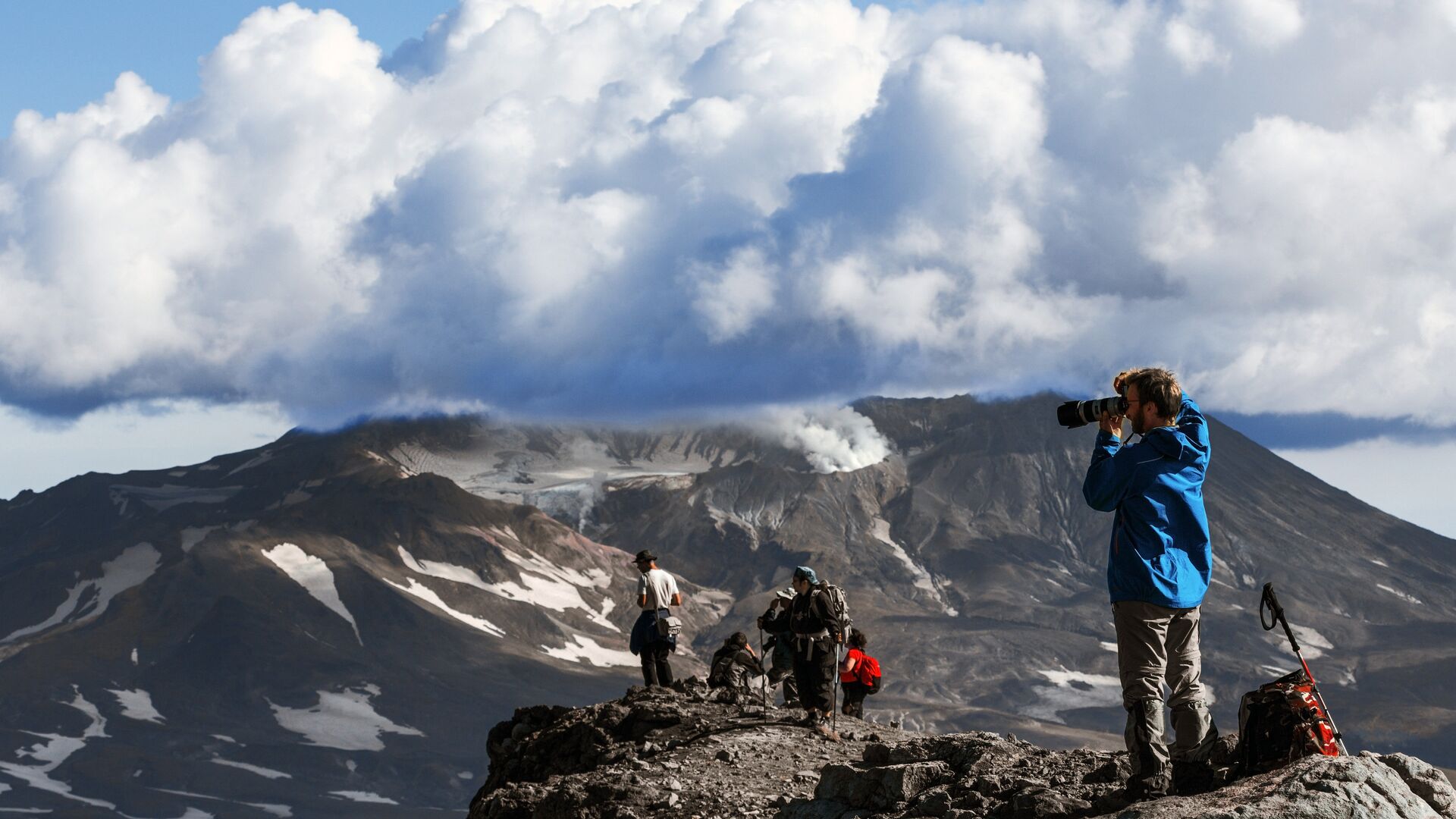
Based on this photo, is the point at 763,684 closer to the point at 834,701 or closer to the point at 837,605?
the point at 834,701

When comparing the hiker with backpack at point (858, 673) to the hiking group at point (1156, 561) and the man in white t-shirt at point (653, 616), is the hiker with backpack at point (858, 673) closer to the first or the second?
the man in white t-shirt at point (653, 616)

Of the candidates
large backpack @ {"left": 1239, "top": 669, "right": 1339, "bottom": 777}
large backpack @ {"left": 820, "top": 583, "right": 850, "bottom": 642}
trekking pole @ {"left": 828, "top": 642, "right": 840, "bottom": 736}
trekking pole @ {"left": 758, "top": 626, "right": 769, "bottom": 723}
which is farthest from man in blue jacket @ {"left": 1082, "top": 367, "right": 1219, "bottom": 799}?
trekking pole @ {"left": 758, "top": 626, "right": 769, "bottom": 723}

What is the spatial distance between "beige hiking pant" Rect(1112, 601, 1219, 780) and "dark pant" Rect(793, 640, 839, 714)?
9.62 metres

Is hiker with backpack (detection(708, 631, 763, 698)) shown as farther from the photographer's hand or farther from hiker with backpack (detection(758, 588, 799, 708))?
the photographer's hand

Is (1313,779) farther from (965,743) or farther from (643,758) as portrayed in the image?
(643,758)

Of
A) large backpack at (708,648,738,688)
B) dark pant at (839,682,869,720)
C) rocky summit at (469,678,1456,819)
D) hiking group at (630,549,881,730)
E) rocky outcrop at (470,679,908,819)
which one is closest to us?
rocky summit at (469,678,1456,819)

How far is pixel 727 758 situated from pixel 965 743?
3353 mm

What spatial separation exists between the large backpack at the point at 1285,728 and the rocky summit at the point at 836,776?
203mm

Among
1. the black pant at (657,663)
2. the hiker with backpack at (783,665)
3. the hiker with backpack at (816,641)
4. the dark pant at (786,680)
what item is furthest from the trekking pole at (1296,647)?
the black pant at (657,663)

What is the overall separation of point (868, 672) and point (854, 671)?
0.45 meters

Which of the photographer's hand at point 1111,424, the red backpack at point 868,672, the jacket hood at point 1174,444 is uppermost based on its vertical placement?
the photographer's hand at point 1111,424

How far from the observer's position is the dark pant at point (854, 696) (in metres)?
25.2

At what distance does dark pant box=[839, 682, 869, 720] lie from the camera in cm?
2519

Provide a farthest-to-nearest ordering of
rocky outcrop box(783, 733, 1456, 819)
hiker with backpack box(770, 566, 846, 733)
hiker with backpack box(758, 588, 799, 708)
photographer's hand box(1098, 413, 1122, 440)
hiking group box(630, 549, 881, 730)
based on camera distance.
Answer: hiker with backpack box(758, 588, 799, 708)
hiking group box(630, 549, 881, 730)
hiker with backpack box(770, 566, 846, 733)
photographer's hand box(1098, 413, 1122, 440)
rocky outcrop box(783, 733, 1456, 819)
